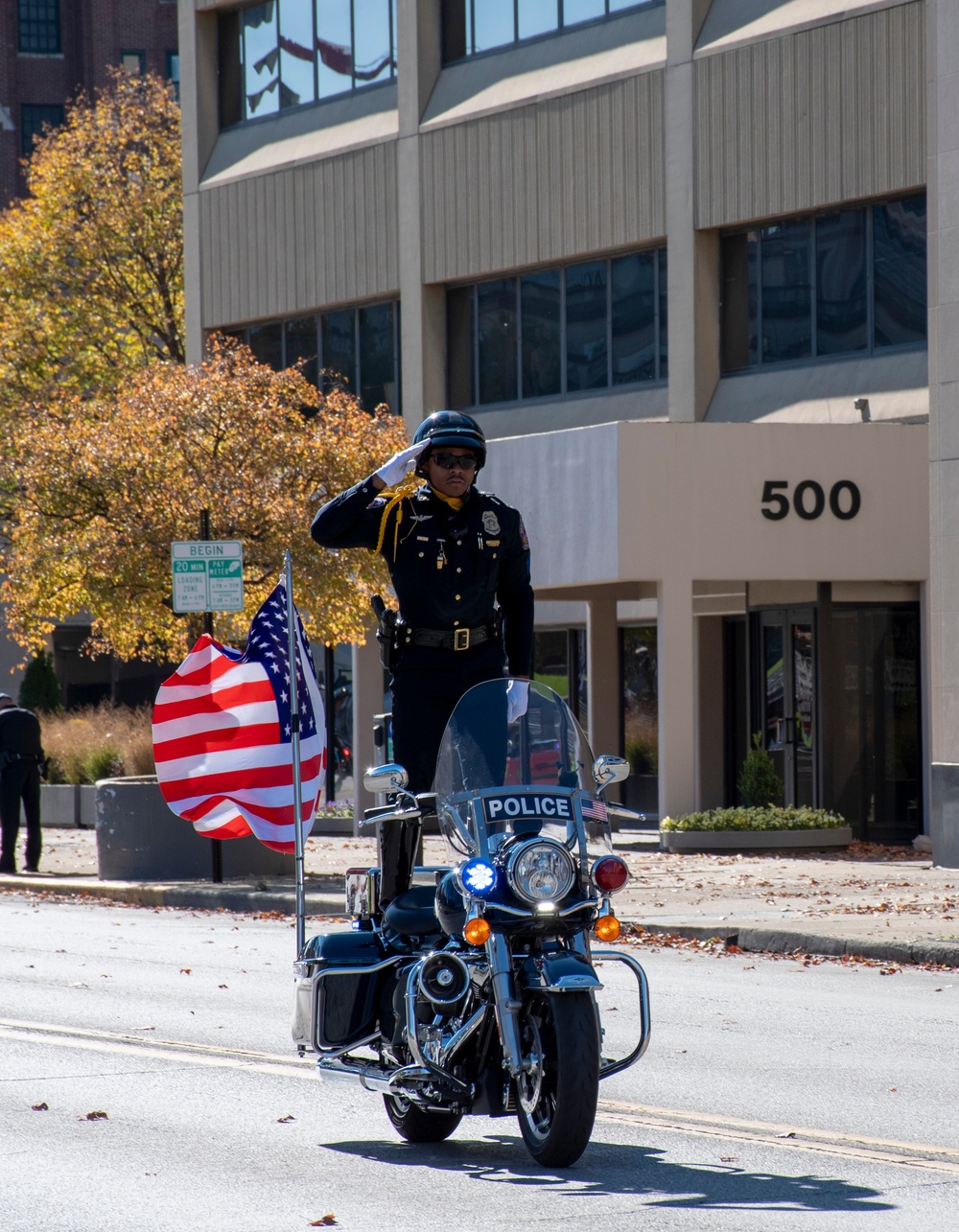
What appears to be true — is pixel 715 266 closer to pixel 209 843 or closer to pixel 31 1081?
pixel 209 843

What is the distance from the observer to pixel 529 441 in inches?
896

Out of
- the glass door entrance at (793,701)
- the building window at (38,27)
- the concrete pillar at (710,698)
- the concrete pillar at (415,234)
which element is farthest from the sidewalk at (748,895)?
the building window at (38,27)

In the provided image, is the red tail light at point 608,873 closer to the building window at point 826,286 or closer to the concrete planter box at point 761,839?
the concrete planter box at point 761,839

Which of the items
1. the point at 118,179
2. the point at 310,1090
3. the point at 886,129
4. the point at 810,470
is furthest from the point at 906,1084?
the point at 118,179

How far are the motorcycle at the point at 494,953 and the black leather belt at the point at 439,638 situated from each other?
2.28 feet

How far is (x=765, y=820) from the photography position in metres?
20.7

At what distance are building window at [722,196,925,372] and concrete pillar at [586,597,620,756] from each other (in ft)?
10.9

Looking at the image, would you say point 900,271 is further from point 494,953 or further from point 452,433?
point 494,953

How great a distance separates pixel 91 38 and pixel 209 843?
45929 mm

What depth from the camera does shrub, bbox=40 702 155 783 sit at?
85.6 ft

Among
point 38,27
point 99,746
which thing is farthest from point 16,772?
point 38,27

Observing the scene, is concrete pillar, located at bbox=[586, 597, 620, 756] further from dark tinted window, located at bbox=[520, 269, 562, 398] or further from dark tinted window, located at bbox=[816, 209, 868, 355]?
dark tinted window, located at bbox=[816, 209, 868, 355]

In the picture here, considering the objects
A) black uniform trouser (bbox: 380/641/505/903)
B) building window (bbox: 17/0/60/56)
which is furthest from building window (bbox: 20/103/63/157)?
black uniform trouser (bbox: 380/641/505/903)

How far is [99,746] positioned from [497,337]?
25.6ft
